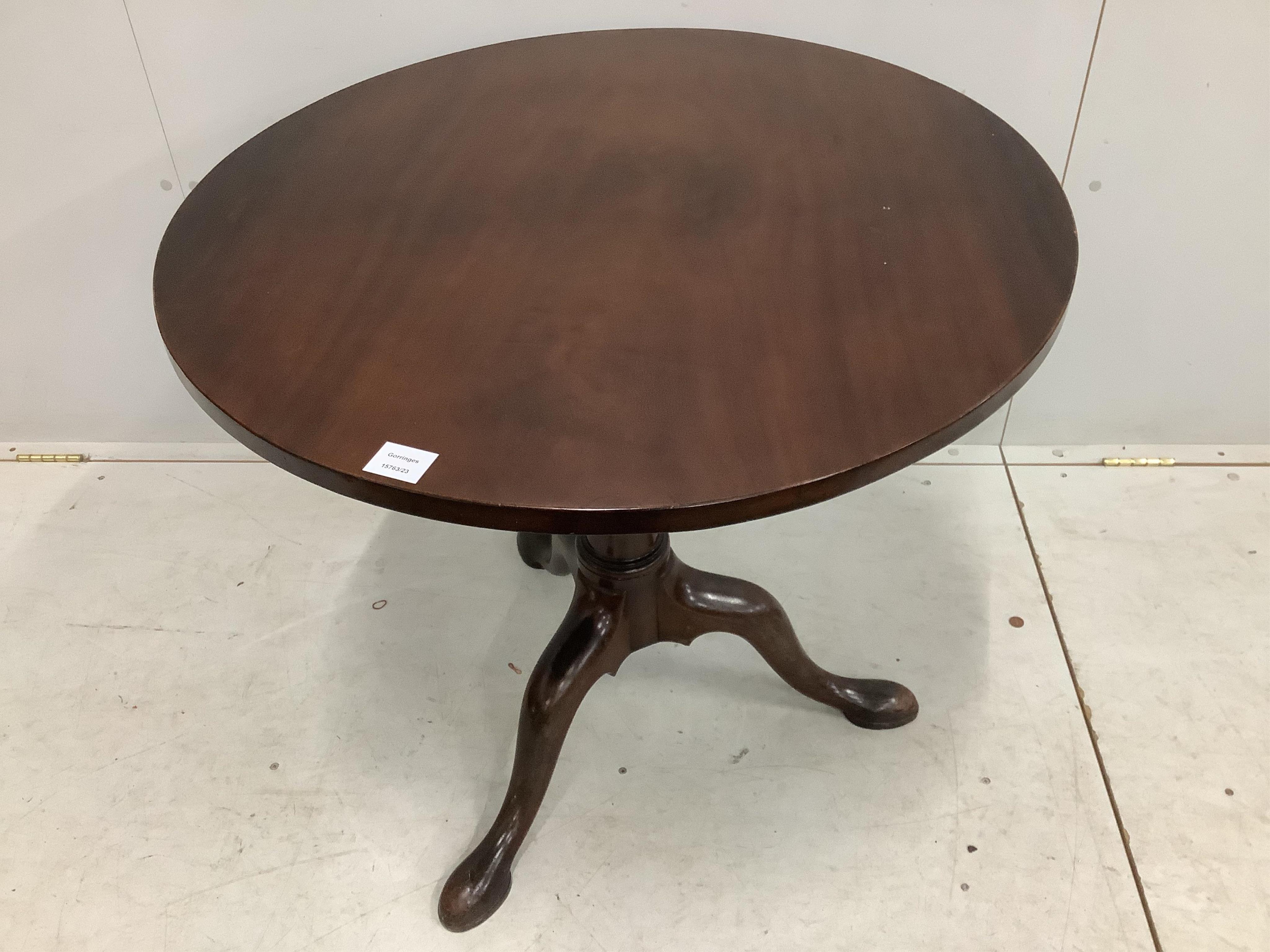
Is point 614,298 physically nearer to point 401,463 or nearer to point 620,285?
point 620,285

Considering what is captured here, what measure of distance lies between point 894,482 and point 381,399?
3.73ft

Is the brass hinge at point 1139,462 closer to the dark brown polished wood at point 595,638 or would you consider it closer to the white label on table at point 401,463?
the dark brown polished wood at point 595,638

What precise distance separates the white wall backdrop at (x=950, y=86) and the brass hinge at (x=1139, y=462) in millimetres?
56

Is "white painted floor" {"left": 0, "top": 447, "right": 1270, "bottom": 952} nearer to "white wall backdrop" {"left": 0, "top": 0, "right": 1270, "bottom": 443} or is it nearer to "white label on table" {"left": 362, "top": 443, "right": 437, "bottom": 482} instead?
"white wall backdrop" {"left": 0, "top": 0, "right": 1270, "bottom": 443}

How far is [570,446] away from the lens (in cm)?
68

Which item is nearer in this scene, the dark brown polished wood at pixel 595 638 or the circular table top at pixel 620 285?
the circular table top at pixel 620 285

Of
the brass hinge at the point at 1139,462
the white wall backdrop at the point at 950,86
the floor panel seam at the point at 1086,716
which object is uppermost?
the white wall backdrop at the point at 950,86

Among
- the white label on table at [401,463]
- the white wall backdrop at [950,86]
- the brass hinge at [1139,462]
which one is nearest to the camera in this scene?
the white label on table at [401,463]

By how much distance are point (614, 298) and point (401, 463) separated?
236 mm

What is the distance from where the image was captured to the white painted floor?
113cm

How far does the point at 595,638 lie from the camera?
110 cm

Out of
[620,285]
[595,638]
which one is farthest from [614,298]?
[595,638]

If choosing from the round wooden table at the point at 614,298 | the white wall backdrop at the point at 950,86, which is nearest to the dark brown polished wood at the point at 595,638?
the round wooden table at the point at 614,298

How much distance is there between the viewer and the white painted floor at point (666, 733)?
1134mm
